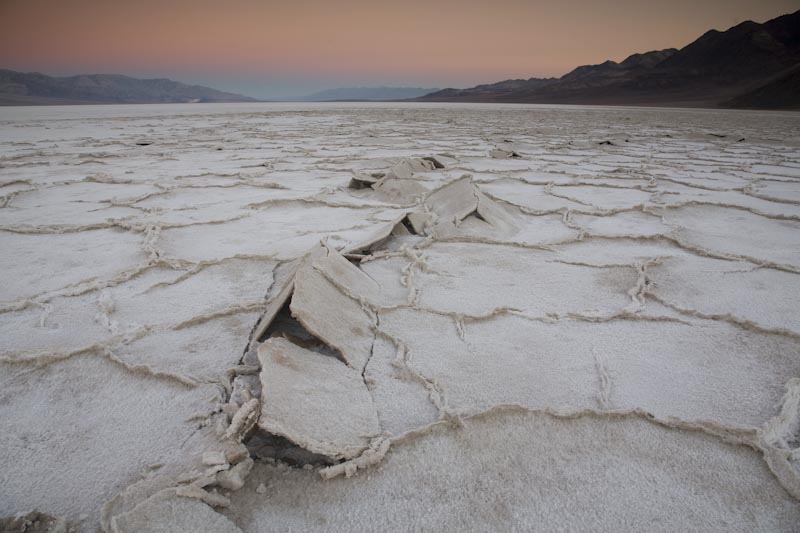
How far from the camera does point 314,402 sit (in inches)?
38.2

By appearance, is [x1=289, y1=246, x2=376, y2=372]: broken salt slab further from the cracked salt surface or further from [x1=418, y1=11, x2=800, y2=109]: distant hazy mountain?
[x1=418, y1=11, x2=800, y2=109]: distant hazy mountain

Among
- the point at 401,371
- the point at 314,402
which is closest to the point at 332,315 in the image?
the point at 401,371

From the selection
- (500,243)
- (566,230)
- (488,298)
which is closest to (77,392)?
(488,298)

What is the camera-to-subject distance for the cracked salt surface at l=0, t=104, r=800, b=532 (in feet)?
2.67

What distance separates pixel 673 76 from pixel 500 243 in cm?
5195

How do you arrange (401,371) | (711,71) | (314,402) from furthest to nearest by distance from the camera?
(711,71) → (401,371) → (314,402)

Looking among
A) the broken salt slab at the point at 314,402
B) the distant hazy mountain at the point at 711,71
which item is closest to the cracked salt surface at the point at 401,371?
the broken salt slab at the point at 314,402

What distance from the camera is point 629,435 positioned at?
98 centimetres

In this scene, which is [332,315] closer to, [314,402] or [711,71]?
[314,402]

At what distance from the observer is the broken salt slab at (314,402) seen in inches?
34.8

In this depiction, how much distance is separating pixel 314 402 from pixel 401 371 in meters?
0.30

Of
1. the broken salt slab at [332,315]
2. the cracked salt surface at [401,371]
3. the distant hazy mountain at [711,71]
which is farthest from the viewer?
the distant hazy mountain at [711,71]

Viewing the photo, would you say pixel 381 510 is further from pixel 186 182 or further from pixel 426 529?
pixel 186 182

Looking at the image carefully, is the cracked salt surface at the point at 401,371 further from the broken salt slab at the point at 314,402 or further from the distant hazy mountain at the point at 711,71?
the distant hazy mountain at the point at 711,71
